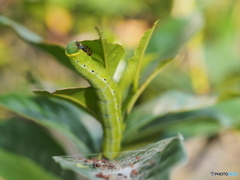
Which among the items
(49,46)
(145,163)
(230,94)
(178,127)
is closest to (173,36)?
(178,127)

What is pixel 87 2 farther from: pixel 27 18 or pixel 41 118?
pixel 41 118

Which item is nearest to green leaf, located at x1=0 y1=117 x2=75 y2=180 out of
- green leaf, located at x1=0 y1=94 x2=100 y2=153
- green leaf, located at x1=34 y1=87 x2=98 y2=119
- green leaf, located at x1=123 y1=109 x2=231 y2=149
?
green leaf, located at x1=0 y1=94 x2=100 y2=153

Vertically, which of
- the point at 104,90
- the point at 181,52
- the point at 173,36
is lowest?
the point at 104,90

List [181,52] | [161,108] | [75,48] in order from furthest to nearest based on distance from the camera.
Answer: [181,52]
[161,108]
[75,48]

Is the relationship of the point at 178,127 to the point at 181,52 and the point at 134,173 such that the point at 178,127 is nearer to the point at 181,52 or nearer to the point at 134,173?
the point at 134,173

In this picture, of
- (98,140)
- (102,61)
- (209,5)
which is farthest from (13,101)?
(209,5)

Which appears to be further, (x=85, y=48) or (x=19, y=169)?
(x=19, y=169)
